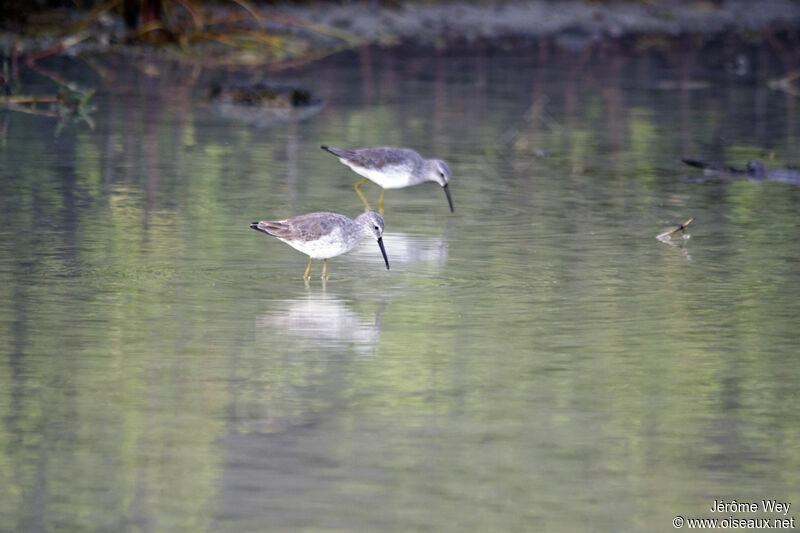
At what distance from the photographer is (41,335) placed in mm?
8938

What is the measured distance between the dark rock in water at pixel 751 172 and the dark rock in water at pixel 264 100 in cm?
641

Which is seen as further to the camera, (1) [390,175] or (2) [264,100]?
(2) [264,100]

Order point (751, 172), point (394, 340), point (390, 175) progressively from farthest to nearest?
point (751, 172) → point (390, 175) → point (394, 340)

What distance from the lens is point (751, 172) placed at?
1625 cm

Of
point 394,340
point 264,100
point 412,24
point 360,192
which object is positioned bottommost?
point 394,340

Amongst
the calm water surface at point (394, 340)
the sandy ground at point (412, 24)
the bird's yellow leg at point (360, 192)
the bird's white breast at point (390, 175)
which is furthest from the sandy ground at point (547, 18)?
the bird's white breast at point (390, 175)

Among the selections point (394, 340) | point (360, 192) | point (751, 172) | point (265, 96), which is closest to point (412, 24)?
point (265, 96)

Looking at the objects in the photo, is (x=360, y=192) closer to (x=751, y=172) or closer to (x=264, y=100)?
(x=751, y=172)

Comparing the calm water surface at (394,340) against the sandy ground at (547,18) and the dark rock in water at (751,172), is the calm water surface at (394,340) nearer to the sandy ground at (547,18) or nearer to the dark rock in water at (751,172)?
the dark rock in water at (751,172)

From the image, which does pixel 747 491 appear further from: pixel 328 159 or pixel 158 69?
pixel 158 69

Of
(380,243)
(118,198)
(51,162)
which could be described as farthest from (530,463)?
(51,162)

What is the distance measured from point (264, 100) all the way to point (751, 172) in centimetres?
808

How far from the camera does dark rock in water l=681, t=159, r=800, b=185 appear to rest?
16.1m

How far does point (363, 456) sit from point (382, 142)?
1128 centimetres
